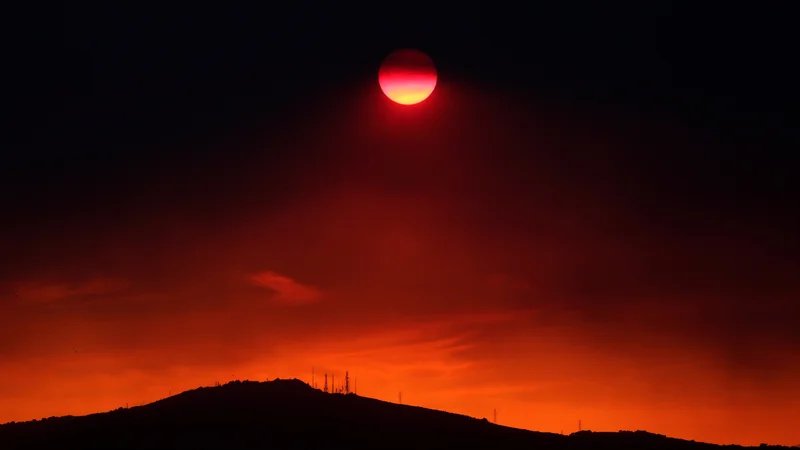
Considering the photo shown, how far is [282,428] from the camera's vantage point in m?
67.4

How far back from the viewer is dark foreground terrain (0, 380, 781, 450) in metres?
65.9

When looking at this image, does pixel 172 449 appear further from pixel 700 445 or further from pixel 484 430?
pixel 700 445

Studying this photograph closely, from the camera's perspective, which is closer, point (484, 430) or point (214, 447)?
point (214, 447)

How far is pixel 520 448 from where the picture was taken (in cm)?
6812

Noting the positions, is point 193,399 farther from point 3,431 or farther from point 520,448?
point 520,448

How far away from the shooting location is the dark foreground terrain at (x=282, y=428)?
6594 centimetres

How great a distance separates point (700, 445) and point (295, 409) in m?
25.6

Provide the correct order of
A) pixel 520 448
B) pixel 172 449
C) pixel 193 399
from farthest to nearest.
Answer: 1. pixel 193 399
2. pixel 520 448
3. pixel 172 449

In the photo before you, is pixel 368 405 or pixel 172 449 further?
pixel 368 405

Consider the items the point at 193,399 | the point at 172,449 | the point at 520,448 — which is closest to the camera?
the point at 172,449

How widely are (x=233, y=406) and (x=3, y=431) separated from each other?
→ 14506 millimetres

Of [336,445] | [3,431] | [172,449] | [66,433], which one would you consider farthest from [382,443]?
[3,431]

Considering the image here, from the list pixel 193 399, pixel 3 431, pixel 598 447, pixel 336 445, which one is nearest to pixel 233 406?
pixel 193 399

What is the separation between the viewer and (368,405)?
72.7m
